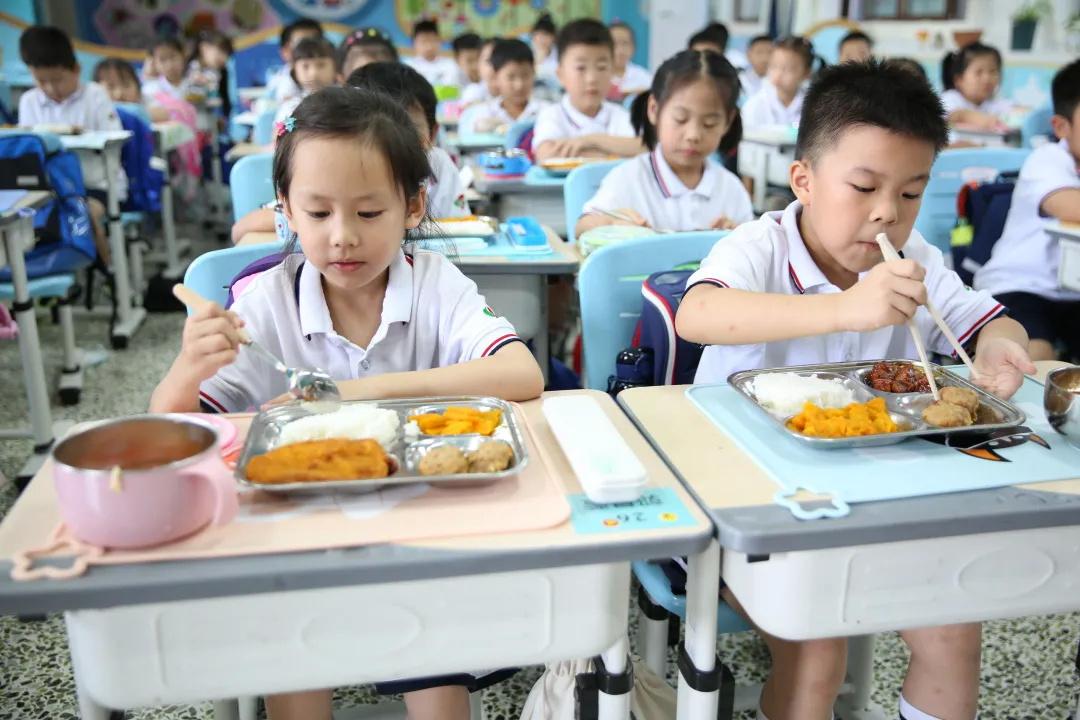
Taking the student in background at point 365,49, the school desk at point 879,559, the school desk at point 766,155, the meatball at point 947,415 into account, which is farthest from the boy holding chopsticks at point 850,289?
the school desk at point 766,155

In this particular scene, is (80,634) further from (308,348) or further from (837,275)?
(837,275)

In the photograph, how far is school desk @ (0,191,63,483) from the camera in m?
2.26

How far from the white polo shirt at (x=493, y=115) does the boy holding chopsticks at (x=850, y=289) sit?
322 centimetres

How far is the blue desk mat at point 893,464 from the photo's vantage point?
2.80 ft

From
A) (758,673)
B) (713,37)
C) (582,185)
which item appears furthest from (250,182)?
(713,37)

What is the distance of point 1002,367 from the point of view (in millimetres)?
1162

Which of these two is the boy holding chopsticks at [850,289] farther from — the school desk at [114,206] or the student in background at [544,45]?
the student in background at [544,45]

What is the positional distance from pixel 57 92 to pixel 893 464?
4.66 meters

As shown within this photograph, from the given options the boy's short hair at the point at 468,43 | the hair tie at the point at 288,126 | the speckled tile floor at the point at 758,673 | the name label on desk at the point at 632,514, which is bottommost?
the speckled tile floor at the point at 758,673

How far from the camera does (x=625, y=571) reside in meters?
0.82

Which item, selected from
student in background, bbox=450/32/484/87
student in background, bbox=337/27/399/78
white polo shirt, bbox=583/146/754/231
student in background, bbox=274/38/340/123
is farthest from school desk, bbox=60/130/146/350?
student in background, bbox=450/32/484/87

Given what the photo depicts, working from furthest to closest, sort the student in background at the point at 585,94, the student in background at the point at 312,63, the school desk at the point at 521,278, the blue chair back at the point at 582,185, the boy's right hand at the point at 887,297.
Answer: the student in background at the point at 312,63 < the student in background at the point at 585,94 < the blue chair back at the point at 582,185 < the school desk at the point at 521,278 < the boy's right hand at the point at 887,297

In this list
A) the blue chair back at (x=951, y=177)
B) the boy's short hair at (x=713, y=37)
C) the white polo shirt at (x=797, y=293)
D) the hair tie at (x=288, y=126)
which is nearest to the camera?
the hair tie at (x=288, y=126)

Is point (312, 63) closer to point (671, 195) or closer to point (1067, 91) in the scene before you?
point (671, 195)
